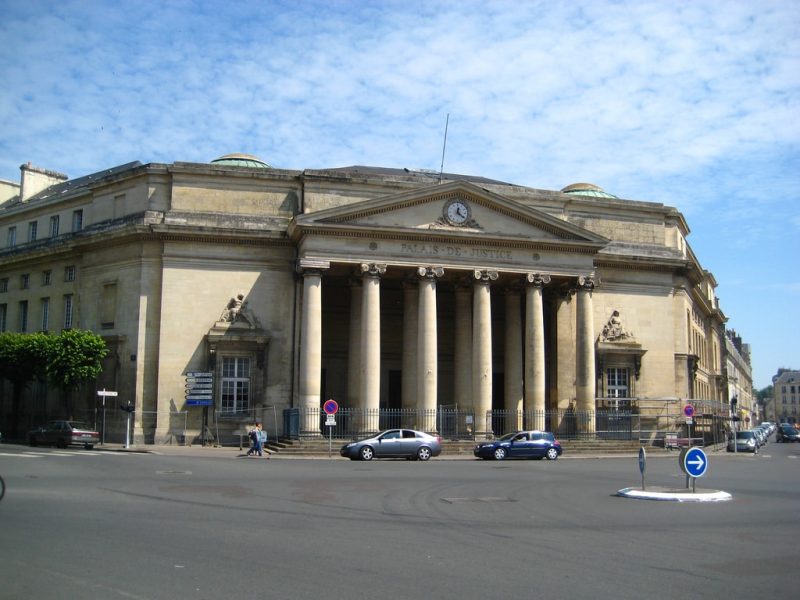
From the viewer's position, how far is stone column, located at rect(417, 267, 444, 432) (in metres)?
40.7

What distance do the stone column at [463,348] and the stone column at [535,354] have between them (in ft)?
10.3

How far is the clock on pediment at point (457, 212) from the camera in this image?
4266 centimetres

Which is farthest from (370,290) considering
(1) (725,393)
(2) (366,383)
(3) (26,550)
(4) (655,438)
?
(1) (725,393)

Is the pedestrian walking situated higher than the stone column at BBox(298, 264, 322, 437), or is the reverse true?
the stone column at BBox(298, 264, 322, 437)

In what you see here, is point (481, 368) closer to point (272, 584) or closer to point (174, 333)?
point (174, 333)

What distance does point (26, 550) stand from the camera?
10.9m

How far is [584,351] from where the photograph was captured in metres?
44.4

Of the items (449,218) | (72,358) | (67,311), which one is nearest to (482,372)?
(449,218)

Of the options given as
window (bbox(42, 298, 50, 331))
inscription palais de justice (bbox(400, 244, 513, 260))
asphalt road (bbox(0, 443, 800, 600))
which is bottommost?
asphalt road (bbox(0, 443, 800, 600))

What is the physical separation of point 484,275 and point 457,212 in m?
3.54

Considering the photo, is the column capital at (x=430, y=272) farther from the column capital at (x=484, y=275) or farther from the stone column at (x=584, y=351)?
the stone column at (x=584, y=351)

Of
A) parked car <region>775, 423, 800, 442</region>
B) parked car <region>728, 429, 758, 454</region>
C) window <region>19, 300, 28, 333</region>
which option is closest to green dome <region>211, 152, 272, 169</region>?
window <region>19, 300, 28, 333</region>

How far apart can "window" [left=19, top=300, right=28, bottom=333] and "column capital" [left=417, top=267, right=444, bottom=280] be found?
2646 centimetres

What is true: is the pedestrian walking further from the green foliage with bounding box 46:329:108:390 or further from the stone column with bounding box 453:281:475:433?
the stone column with bounding box 453:281:475:433
